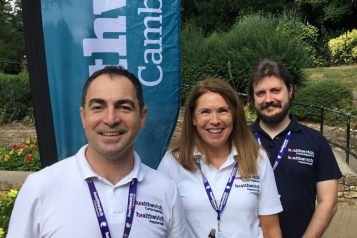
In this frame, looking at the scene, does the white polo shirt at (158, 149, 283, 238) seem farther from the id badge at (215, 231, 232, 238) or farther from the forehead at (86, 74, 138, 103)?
the forehead at (86, 74, 138, 103)

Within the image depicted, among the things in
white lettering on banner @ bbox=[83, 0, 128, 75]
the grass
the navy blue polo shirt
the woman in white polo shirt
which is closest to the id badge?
the woman in white polo shirt

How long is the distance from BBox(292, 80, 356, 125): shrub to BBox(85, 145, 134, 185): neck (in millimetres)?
8625

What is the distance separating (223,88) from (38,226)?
1.24 metres

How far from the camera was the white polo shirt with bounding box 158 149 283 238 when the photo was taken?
2.16m

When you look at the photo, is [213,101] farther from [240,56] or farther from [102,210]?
[240,56]

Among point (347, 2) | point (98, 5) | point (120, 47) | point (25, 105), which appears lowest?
point (25, 105)

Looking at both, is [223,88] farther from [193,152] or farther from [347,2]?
[347,2]

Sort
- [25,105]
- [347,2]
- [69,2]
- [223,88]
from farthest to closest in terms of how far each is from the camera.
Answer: [347,2] < [25,105] < [69,2] < [223,88]

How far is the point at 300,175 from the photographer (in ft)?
8.54

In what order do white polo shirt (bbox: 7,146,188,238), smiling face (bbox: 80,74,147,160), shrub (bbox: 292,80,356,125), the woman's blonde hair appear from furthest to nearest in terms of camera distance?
shrub (bbox: 292,80,356,125) < the woman's blonde hair < smiling face (bbox: 80,74,147,160) < white polo shirt (bbox: 7,146,188,238)

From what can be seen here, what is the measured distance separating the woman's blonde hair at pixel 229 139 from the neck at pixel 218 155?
0.03 m

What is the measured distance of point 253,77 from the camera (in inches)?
112

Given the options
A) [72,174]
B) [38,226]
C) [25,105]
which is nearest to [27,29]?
[72,174]

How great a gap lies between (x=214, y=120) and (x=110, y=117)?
756mm
